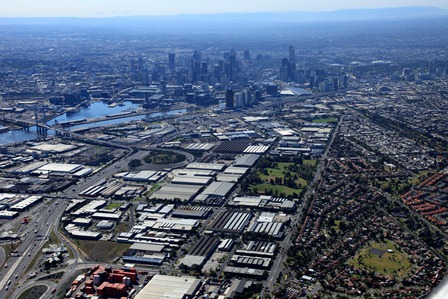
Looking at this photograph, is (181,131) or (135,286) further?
(181,131)

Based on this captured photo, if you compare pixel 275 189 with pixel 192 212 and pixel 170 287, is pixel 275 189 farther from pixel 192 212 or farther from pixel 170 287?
pixel 170 287

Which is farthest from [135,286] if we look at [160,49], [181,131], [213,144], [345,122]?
[160,49]

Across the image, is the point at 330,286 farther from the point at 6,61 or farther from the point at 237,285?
the point at 6,61

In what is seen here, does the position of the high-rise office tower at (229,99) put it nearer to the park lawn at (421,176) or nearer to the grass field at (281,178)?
the grass field at (281,178)

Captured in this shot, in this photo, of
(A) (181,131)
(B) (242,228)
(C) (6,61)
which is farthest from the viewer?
(C) (6,61)

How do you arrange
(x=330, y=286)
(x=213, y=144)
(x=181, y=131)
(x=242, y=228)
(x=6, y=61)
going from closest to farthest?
(x=330, y=286)
(x=242, y=228)
(x=213, y=144)
(x=181, y=131)
(x=6, y=61)

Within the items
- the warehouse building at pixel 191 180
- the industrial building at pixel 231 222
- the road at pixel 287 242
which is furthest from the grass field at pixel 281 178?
the industrial building at pixel 231 222
